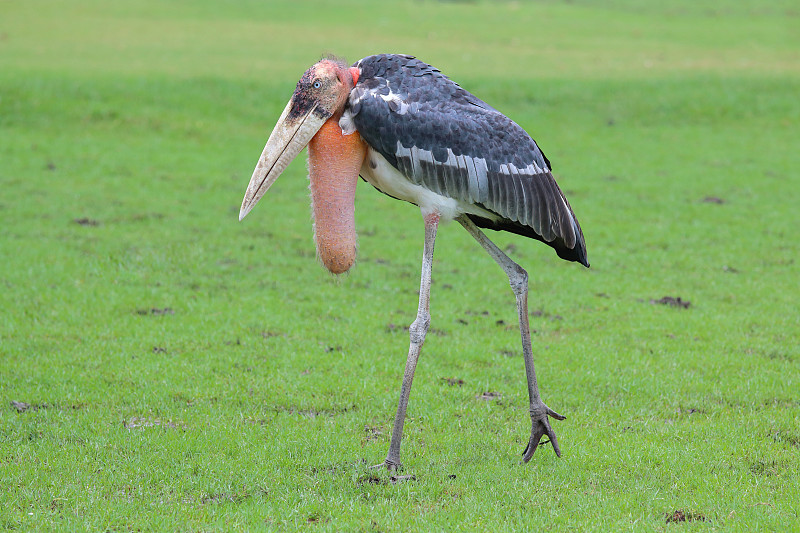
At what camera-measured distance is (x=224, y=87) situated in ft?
61.1

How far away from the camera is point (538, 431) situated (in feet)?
18.5

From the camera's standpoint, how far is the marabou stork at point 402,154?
5.24 meters

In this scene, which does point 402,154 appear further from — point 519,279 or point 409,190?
point 519,279

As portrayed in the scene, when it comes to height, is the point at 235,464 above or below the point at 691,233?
below

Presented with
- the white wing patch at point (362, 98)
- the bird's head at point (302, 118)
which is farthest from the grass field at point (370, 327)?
the white wing patch at point (362, 98)

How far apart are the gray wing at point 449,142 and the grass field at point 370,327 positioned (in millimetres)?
1647

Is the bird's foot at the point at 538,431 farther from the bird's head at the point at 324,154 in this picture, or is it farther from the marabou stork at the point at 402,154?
the bird's head at the point at 324,154

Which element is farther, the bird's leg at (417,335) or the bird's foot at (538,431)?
the bird's foot at (538,431)

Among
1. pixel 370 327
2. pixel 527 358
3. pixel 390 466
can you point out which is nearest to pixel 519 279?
pixel 527 358

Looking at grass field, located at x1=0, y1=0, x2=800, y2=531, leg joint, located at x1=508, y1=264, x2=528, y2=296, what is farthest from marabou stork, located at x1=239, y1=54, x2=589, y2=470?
grass field, located at x1=0, y1=0, x2=800, y2=531

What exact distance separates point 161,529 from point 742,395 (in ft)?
14.5

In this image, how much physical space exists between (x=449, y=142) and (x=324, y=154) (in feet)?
2.51

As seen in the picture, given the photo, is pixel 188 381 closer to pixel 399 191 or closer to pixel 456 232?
pixel 399 191

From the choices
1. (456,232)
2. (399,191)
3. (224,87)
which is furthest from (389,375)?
(224,87)
